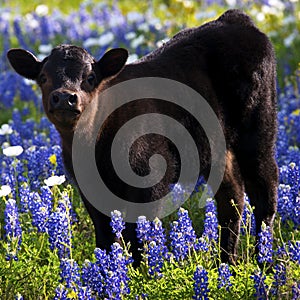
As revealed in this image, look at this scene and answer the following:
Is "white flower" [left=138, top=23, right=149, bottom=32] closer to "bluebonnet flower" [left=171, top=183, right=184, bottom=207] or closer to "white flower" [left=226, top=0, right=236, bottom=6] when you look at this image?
"white flower" [left=226, top=0, right=236, bottom=6]

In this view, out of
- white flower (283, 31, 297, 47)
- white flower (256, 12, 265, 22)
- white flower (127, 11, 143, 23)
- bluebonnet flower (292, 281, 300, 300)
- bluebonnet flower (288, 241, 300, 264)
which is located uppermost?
white flower (127, 11, 143, 23)

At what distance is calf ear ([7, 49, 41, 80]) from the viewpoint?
574 centimetres

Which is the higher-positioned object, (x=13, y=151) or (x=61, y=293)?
(x=13, y=151)

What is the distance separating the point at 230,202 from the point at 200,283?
5.90 ft

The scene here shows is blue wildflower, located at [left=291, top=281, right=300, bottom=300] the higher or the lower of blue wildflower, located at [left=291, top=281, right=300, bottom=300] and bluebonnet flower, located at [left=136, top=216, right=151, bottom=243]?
the lower

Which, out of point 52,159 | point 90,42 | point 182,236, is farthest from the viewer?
point 90,42

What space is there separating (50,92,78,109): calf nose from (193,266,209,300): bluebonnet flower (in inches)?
54.5

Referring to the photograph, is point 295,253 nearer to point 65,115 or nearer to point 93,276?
point 93,276

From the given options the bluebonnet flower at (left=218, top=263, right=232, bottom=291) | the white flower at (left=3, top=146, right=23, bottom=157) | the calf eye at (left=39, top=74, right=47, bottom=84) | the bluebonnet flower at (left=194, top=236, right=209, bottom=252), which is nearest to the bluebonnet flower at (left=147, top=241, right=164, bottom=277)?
the bluebonnet flower at (left=194, top=236, right=209, bottom=252)

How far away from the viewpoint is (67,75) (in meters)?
5.37

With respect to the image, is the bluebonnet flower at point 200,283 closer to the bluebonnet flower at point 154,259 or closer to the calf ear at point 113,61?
the bluebonnet flower at point 154,259

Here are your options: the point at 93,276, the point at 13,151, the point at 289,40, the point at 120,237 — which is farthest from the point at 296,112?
the point at 93,276

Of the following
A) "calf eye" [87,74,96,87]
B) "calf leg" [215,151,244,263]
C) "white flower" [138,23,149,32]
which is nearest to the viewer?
"calf eye" [87,74,96,87]

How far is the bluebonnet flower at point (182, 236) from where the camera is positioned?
4.87 m
